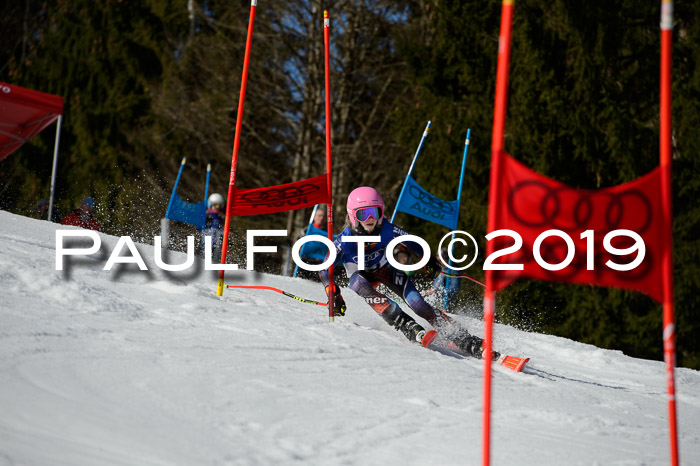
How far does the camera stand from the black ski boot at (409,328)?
18.5 ft

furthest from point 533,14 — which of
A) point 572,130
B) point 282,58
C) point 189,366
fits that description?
point 189,366

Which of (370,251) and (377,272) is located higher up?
(370,251)

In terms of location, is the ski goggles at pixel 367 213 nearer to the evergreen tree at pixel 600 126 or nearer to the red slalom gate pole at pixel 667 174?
the red slalom gate pole at pixel 667 174

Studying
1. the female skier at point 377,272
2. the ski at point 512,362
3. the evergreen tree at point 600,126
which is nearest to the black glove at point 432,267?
the female skier at point 377,272

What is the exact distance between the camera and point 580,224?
3215 millimetres

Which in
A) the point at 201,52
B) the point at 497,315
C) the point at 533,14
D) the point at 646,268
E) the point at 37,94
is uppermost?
the point at 201,52

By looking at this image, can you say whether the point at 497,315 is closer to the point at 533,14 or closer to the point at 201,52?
the point at 533,14

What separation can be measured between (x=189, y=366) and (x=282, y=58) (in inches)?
595

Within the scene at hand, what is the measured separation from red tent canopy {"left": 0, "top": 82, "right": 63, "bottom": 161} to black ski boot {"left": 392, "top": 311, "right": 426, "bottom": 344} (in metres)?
7.17

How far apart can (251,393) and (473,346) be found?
246cm

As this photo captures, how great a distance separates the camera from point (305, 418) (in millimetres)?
3465

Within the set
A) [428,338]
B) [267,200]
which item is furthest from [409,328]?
[267,200]

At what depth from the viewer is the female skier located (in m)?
5.90

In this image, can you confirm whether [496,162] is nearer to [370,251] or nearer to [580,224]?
[580,224]
